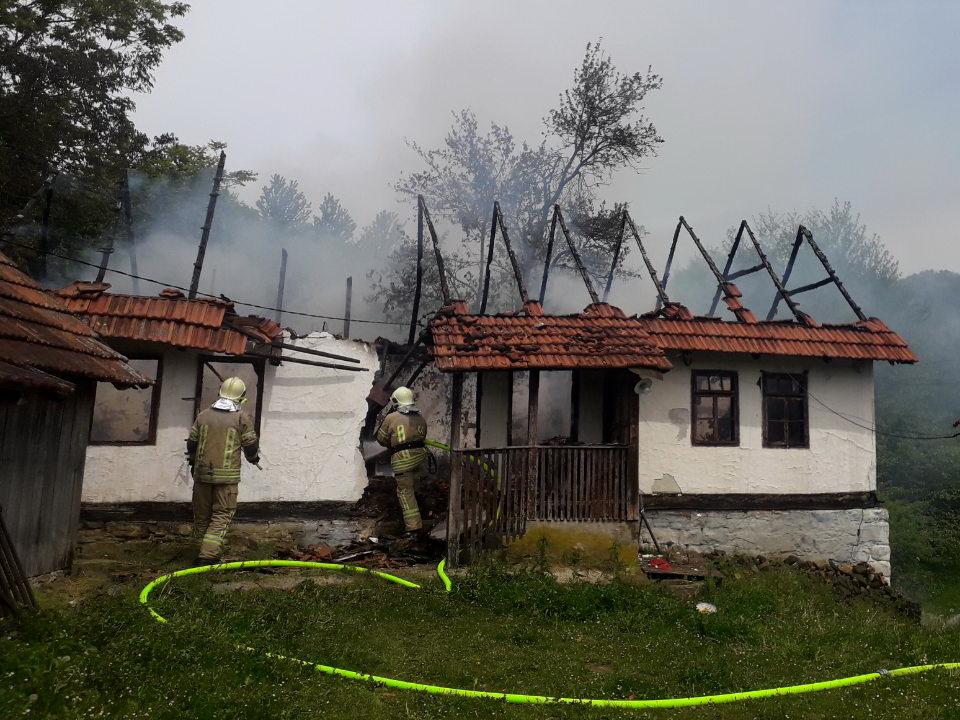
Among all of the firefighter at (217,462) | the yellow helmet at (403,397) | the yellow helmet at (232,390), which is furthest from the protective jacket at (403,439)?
the yellow helmet at (232,390)

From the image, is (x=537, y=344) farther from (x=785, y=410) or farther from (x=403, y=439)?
(x=785, y=410)

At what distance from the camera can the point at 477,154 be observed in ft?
74.6

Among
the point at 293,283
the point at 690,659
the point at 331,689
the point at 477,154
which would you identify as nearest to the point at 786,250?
the point at 477,154

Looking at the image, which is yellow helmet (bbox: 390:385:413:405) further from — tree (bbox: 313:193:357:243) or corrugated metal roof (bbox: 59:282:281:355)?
tree (bbox: 313:193:357:243)

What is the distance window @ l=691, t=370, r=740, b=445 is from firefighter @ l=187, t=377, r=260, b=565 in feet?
23.9

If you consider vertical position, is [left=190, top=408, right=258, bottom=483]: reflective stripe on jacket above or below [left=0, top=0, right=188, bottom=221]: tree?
below

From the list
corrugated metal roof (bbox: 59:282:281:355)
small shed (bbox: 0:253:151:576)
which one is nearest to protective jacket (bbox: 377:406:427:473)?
corrugated metal roof (bbox: 59:282:281:355)

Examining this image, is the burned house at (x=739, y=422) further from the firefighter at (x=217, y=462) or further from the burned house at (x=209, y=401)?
the firefighter at (x=217, y=462)

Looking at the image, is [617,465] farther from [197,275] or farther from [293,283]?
[293,283]

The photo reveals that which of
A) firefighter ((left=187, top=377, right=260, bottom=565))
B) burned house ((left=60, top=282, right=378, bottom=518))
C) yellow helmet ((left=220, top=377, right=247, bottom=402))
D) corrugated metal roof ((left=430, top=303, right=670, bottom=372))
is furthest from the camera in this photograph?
burned house ((left=60, top=282, right=378, bottom=518))

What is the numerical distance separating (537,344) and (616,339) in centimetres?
117

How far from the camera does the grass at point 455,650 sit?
13.9ft

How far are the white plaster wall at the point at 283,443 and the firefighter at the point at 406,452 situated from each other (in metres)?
0.90

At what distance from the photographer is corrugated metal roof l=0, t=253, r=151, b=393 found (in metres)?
4.93
